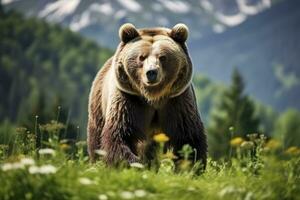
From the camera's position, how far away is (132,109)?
28.2 ft

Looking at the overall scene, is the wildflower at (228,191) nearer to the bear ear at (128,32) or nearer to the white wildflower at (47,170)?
the white wildflower at (47,170)

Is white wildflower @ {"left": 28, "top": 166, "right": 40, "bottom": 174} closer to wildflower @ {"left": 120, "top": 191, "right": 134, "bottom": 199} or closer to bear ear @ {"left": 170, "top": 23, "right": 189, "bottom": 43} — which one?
wildflower @ {"left": 120, "top": 191, "right": 134, "bottom": 199}

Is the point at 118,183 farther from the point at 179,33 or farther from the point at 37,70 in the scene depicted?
the point at 37,70

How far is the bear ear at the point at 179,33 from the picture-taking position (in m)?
8.81

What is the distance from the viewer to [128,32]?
8.84 metres

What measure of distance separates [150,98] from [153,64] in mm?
512

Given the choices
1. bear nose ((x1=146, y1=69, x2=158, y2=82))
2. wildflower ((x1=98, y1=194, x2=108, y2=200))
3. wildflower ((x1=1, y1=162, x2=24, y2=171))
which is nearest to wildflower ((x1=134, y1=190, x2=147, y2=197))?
wildflower ((x1=98, y1=194, x2=108, y2=200))

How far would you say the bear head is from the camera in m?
8.30

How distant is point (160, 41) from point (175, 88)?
60cm

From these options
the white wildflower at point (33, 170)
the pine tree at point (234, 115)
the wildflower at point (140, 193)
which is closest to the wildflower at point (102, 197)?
the wildflower at point (140, 193)

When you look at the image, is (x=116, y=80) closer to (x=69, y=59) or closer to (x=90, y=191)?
(x=90, y=191)

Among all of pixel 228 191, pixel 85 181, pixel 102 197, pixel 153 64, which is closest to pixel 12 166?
pixel 85 181

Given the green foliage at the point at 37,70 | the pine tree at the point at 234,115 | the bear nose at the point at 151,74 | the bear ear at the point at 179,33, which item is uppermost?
the green foliage at the point at 37,70

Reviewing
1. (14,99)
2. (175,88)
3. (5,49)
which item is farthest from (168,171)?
(5,49)
